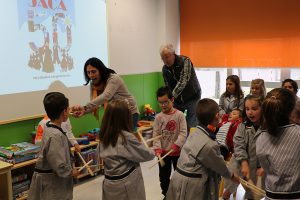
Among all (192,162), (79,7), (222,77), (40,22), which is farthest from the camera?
(222,77)

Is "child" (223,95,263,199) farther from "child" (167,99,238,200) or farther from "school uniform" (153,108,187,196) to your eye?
"school uniform" (153,108,187,196)

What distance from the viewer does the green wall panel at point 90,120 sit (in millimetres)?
3545

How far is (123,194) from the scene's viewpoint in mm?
2234

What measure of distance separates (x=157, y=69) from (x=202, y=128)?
A: 146 inches

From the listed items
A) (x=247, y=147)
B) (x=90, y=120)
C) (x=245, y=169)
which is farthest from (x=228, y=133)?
(x=90, y=120)

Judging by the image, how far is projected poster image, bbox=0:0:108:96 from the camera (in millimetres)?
3449

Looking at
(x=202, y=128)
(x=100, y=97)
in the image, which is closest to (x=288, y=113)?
(x=202, y=128)

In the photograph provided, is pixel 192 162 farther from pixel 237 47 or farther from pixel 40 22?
pixel 237 47

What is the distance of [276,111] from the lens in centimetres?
186

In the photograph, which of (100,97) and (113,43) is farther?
(113,43)

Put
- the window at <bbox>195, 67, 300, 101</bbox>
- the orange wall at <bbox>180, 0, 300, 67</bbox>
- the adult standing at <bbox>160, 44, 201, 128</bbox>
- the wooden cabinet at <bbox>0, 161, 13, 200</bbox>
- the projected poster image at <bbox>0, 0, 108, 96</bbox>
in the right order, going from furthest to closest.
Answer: the window at <bbox>195, 67, 300, 101</bbox>
the orange wall at <bbox>180, 0, 300, 67</bbox>
the adult standing at <bbox>160, 44, 201, 128</bbox>
the projected poster image at <bbox>0, 0, 108, 96</bbox>
the wooden cabinet at <bbox>0, 161, 13, 200</bbox>

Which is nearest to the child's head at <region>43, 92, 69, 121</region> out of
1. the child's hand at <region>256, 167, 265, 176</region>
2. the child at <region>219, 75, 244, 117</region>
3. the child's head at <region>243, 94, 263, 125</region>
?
the child's head at <region>243, 94, 263, 125</region>

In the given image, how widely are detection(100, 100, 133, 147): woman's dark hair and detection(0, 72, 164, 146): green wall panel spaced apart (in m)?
1.78

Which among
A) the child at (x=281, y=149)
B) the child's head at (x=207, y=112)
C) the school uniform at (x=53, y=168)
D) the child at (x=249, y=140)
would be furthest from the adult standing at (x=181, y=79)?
the child at (x=281, y=149)
